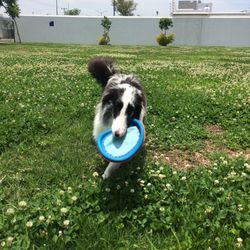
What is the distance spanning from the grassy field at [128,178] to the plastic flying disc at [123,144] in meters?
0.37

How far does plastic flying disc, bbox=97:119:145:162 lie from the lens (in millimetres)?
3518

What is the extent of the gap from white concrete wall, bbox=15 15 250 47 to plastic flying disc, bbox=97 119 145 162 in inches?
1804

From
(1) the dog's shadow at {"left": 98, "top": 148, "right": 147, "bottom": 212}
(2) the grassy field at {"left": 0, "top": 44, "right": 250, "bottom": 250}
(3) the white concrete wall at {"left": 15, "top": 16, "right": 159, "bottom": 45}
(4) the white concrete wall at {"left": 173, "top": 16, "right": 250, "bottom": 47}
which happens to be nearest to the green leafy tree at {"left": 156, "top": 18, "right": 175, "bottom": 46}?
(4) the white concrete wall at {"left": 173, "top": 16, "right": 250, "bottom": 47}

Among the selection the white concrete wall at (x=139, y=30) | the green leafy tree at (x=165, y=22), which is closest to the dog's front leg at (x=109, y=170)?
the green leafy tree at (x=165, y=22)

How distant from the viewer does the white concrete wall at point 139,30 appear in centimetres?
4606

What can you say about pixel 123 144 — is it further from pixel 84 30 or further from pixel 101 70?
pixel 84 30

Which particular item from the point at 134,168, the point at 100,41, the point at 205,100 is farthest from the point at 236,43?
the point at 134,168

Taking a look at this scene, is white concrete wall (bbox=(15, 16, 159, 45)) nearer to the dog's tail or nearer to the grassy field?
the grassy field

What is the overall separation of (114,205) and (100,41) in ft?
140

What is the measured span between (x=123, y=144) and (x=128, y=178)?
0.47 meters

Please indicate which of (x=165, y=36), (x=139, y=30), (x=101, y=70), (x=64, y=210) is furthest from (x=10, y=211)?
(x=139, y=30)

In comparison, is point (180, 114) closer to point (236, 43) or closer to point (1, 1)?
point (1, 1)

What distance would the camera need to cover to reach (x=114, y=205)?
3309mm

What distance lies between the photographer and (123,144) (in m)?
3.72
